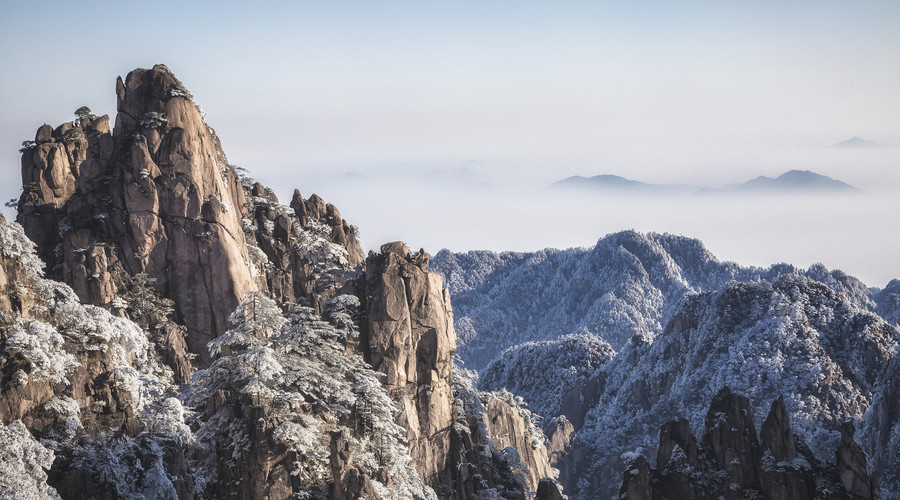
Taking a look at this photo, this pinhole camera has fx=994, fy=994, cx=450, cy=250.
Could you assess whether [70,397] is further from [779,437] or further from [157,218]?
[779,437]

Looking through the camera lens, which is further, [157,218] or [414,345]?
[157,218]

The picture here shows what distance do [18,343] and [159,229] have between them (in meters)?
34.8

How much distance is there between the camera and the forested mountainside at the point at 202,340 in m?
39.7

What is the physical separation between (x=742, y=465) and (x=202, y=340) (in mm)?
45952

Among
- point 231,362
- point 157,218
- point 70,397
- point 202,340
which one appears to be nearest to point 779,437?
point 202,340

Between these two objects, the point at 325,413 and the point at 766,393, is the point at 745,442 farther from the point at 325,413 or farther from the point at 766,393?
the point at 766,393

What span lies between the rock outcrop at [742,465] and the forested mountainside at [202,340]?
513 inches

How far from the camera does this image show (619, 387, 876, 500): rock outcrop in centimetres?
8038

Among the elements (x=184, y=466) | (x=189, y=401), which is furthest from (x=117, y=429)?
(x=189, y=401)

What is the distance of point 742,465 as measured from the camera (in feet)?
276

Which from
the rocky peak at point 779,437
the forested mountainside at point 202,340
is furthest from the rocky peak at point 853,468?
the forested mountainside at point 202,340

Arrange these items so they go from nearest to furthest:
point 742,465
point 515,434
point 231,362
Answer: point 231,362 < point 742,465 < point 515,434

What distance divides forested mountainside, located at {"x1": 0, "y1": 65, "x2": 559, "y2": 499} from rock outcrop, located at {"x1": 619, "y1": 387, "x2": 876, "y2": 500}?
1303cm

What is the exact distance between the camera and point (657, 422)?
16800 centimetres
